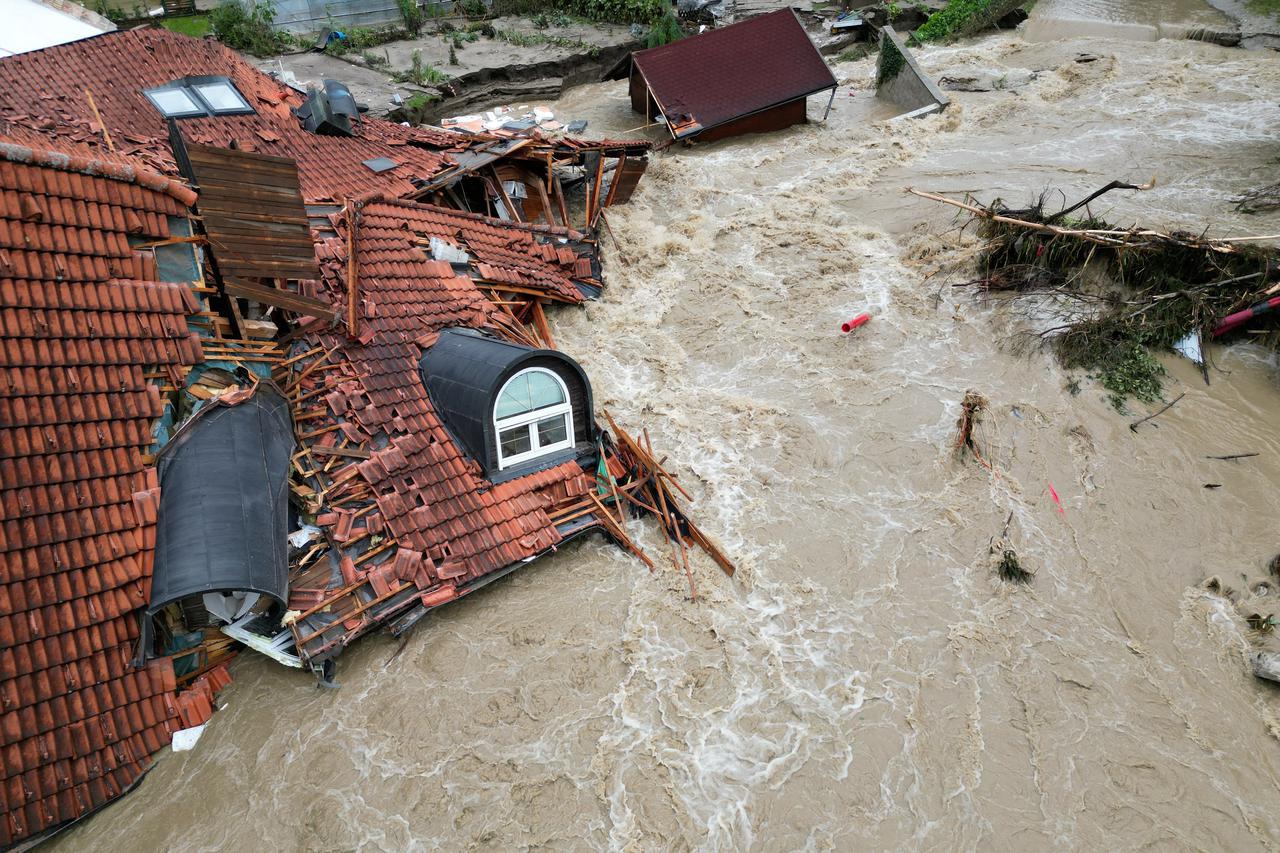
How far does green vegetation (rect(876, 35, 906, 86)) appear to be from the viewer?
23217 millimetres

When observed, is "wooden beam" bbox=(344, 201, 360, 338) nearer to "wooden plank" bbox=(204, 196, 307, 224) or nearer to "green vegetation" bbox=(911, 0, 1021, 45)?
"wooden plank" bbox=(204, 196, 307, 224)

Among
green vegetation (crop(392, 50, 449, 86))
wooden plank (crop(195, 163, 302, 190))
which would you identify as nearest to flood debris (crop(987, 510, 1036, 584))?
wooden plank (crop(195, 163, 302, 190))

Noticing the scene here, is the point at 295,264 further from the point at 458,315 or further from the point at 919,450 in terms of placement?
the point at 919,450

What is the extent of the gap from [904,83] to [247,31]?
23183mm

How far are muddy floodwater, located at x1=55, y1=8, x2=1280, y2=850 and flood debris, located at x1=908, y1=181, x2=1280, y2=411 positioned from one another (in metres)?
0.52

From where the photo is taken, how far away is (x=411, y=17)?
29062 millimetres

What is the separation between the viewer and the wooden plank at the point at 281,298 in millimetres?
8539

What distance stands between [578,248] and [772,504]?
6985 millimetres

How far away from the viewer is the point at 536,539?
858cm

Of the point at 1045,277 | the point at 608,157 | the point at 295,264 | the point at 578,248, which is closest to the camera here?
the point at 295,264

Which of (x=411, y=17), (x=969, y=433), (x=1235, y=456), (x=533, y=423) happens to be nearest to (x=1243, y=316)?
(x=1235, y=456)

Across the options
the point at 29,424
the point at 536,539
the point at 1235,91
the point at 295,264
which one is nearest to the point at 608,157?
the point at 295,264

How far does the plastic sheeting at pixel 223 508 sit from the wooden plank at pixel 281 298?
1.45m

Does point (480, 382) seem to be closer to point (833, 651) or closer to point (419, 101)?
point (833, 651)
